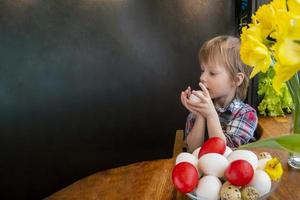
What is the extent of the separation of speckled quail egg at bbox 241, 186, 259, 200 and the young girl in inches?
24.4

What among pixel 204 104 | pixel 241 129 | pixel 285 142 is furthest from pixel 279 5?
pixel 241 129

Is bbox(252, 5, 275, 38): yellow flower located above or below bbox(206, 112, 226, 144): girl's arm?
above

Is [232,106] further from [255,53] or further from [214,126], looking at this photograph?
[255,53]

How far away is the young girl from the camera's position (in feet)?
4.66

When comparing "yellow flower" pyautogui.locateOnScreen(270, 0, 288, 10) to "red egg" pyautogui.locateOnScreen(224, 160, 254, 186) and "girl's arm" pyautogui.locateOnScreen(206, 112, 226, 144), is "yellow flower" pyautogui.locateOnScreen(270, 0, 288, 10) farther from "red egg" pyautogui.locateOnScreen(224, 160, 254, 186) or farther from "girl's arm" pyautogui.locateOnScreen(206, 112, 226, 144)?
"girl's arm" pyautogui.locateOnScreen(206, 112, 226, 144)

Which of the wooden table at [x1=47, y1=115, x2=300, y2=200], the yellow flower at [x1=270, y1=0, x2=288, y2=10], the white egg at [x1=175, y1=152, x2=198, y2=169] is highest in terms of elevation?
the yellow flower at [x1=270, y1=0, x2=288, y2=10]

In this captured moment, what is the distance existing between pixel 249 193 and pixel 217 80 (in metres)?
0.78

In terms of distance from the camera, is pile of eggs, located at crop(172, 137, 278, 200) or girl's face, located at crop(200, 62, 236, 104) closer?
pile of eggs, located at crop(172, 137, 278, 200)

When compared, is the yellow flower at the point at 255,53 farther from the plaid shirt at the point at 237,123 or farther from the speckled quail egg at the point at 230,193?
the plaid shirt at the point at 237,123

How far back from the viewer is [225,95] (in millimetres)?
1548

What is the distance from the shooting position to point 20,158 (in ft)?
7.97

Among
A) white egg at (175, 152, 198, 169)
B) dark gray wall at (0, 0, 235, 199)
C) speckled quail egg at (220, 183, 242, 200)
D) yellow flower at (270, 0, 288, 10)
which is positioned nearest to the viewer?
yellow flower at (270, 0, 288, 10)

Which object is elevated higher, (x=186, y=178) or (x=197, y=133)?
(x=186, y=178)

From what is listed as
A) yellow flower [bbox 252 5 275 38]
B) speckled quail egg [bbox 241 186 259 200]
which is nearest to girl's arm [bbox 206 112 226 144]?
speckled quail egg [bbox 241 186 259 200]
